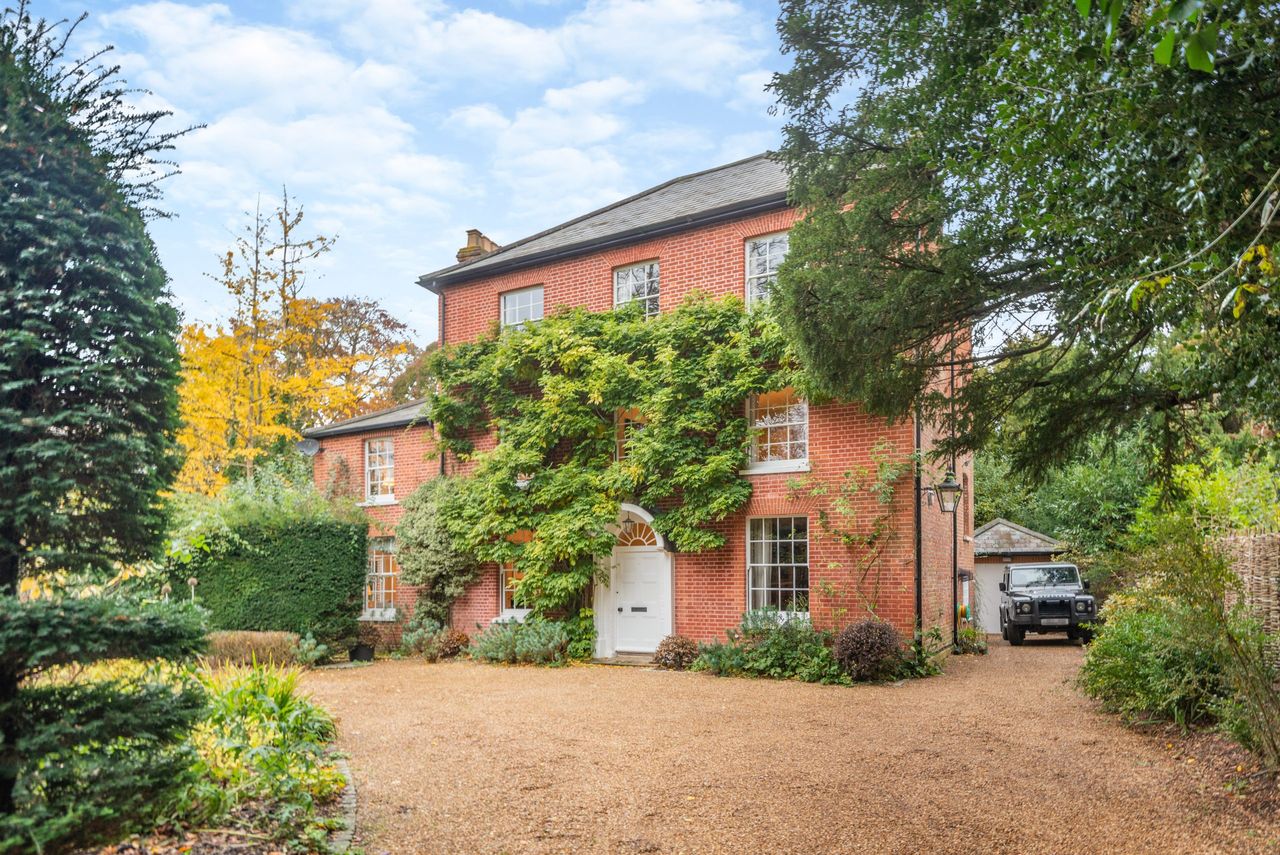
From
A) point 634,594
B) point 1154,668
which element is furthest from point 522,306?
point 1154,668

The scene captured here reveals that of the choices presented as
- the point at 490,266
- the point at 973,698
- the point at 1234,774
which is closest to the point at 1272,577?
the point at 1234,774

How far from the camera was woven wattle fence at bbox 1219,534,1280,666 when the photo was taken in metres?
8.60

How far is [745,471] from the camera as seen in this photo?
15.4 meters

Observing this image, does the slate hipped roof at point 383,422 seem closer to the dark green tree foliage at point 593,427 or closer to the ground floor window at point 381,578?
the dark green tree foliage at point 593,427

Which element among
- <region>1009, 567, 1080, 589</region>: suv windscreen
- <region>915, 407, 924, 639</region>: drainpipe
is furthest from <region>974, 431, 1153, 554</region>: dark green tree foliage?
<region>915, 407, 924, 639</region>: drainpipe

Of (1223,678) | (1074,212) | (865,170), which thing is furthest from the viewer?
(865,170)

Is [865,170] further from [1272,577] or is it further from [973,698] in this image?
[973,698]

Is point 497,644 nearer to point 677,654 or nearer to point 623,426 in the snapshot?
point 677,654

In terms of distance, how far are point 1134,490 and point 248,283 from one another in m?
26.1

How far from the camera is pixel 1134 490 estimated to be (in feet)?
85.9

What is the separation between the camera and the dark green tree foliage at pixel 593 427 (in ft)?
49.5

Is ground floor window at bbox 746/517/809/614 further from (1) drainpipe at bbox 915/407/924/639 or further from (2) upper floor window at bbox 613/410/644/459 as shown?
(2) upper floor window at bbox 613/410/644/459

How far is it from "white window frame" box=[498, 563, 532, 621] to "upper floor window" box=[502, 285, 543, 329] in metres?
4.97

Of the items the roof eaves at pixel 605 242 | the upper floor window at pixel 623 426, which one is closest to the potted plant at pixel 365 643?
the upper floor window at pixel 623 426
